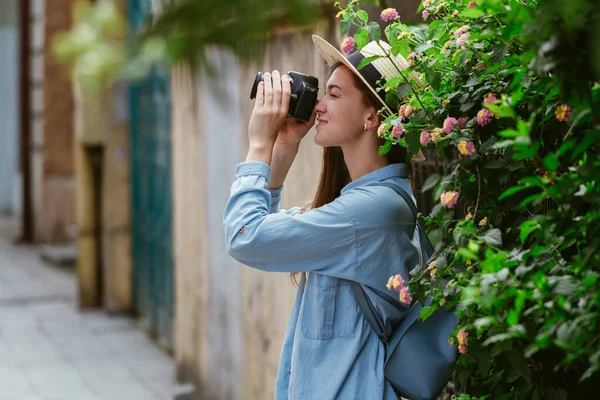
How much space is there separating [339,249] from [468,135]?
0.48m

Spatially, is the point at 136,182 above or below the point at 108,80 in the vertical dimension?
below

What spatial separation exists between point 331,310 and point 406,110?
58cm

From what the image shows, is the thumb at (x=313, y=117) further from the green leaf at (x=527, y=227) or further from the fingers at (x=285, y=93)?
the green leaf at (x=527, y=227)

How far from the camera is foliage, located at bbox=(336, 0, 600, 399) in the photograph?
1775mm

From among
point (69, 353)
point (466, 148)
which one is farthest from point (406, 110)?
point (69, 353)

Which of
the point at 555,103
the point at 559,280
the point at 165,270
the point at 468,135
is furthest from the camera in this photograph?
the point at 165,270

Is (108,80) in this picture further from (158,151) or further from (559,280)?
(158,151)

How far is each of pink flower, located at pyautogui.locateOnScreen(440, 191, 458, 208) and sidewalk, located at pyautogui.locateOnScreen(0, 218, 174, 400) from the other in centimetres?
433

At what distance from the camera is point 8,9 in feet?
58.2

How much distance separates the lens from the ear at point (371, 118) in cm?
264

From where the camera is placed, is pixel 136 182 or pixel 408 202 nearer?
pixel 408 202

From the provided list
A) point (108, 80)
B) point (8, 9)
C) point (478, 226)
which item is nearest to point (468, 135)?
point (478, 226)

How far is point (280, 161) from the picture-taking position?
2760mm

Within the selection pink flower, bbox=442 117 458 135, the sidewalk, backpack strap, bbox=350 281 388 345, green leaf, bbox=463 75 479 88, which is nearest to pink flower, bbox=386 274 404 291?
backpack strap, bbox=350 281 388 345
